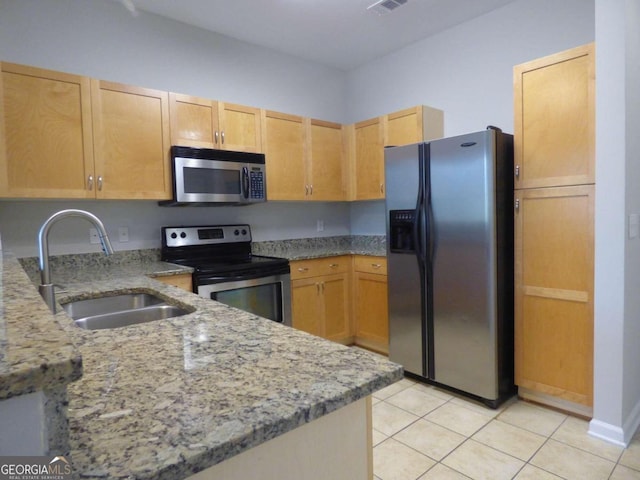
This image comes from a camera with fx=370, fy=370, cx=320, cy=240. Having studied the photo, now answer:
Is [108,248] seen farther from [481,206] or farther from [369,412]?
[481,206]

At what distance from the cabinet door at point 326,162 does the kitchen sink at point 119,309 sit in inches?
79.1

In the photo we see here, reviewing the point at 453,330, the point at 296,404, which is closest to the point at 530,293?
the point at 453,330

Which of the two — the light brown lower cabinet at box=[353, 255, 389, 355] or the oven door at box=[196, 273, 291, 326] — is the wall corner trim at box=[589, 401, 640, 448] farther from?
the oven door at box=[196, 273, 291, 326]

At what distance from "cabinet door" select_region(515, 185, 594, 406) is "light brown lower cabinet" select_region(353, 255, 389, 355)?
1118mm

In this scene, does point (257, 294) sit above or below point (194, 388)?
below

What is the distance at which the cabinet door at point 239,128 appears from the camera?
2.94 m

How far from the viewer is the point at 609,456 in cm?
184

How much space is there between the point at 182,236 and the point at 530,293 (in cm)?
253

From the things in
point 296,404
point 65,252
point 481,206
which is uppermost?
point 481,206

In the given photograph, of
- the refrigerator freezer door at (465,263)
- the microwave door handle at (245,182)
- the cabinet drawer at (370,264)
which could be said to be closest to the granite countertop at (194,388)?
the refrigerator freezer door at (465,263)

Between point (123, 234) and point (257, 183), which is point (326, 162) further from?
point (123, 234)

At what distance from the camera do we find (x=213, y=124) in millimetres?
2893

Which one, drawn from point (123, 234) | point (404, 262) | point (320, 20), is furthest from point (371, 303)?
point (320, 20)

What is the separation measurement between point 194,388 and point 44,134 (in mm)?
2272
